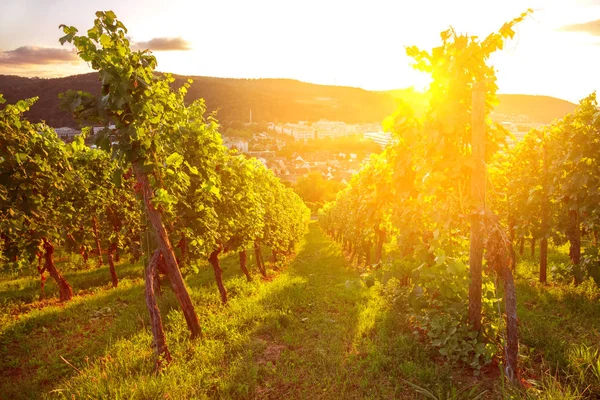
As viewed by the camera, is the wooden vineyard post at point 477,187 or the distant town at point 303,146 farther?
the distant town at point 303,146

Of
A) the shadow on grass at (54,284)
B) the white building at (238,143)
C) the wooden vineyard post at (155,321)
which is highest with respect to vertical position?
the white building at (238,143)

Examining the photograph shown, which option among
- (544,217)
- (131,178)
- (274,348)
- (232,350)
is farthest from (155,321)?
(544,217)

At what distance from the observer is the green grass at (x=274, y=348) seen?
18.0 ft

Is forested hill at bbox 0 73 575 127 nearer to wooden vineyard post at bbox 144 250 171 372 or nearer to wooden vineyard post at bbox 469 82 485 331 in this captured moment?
wooden vineyard post at bbox 469 82 485 331

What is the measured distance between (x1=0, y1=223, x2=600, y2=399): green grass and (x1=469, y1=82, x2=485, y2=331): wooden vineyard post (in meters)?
1.51

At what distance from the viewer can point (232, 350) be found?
23.5 ft

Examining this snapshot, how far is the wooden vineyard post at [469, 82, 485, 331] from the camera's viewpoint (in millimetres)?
5207

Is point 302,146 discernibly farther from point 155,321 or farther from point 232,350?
point 155,321

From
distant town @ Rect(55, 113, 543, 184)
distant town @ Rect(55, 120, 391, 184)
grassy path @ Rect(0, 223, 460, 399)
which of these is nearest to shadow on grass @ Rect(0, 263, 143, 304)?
grassy path @ Rect(0, 223, 460, 399)

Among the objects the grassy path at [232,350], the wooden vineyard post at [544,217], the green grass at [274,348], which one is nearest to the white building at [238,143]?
the green grass at [274,348]

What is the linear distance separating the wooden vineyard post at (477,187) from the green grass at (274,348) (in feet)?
4.97

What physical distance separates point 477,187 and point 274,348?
5.49m

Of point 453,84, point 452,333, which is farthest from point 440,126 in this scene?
point 452,333

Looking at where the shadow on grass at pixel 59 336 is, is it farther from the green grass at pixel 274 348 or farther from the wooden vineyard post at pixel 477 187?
the wooden vineyard post at pixel 477 187
